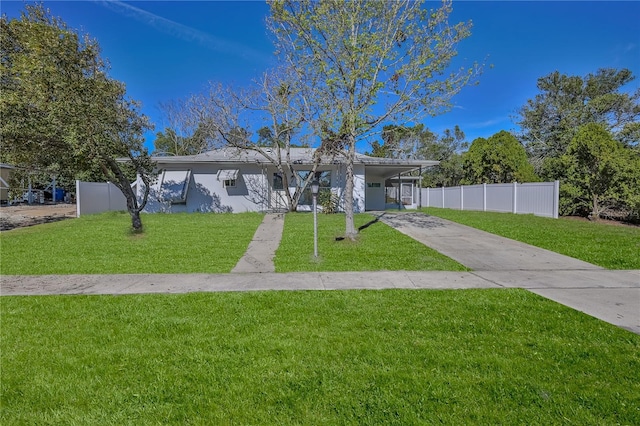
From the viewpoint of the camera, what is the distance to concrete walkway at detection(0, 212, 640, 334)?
16.7ft

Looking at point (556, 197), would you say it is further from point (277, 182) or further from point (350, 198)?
point (277, 182)

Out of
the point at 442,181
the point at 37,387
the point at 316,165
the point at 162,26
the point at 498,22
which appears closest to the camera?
Answer: the point at 37,387

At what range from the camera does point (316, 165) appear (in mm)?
15477

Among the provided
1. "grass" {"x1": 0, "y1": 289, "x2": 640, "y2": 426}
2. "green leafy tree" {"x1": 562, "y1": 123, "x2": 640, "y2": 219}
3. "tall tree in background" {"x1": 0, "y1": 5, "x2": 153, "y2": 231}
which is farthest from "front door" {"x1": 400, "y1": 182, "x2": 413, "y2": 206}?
"grass" {"x1": 0, "y1": 289, "x2": 640, "y2": 426}

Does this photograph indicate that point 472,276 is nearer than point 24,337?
No

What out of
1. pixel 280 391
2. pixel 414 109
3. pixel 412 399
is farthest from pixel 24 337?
pixel 414 109

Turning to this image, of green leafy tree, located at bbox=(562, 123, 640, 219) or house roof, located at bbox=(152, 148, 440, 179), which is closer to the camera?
green leafy tree, located at bbox=(562, 123, 640, 219)

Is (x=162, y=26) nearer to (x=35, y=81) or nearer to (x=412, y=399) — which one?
(x=35, y=81)

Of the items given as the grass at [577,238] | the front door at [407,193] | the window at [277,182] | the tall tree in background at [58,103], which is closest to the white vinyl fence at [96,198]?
the tall tree in background at [58,103]

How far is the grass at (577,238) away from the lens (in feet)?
25.2

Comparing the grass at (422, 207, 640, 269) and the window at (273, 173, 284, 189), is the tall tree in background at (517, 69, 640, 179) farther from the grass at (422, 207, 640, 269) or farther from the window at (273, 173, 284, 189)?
the window at (273, 173, 284, 189)

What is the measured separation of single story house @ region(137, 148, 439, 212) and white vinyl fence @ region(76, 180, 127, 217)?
2269 mm

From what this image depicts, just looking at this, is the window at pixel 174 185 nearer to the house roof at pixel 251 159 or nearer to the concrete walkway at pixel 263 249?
the house roof at pixel 251 159

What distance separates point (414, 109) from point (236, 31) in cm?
725
